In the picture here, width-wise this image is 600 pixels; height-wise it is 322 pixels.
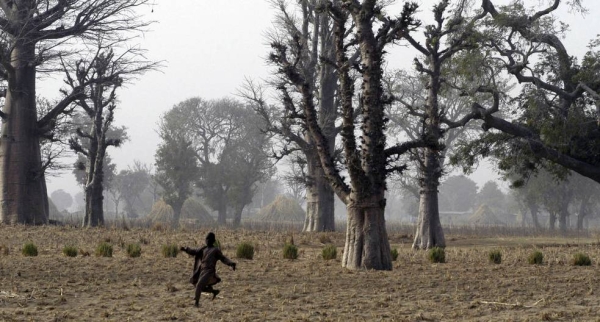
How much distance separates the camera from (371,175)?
13.0 m

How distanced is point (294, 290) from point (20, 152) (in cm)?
1703

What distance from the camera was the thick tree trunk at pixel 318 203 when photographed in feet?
94.8

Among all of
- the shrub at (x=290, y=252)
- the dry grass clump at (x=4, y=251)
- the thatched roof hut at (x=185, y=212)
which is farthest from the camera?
the thatched roof hut at (x=185, y=212)

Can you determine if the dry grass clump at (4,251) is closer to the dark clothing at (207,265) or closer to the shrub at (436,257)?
the dark clothing at (207,265)

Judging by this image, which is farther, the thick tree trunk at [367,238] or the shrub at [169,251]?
the shrub at [169,251]

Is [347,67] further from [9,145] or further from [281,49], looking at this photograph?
[9,145]

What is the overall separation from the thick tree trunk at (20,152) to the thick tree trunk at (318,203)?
35.1 feet

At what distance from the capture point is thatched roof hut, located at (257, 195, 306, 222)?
2205 inches

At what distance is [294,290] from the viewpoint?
10.2 metres

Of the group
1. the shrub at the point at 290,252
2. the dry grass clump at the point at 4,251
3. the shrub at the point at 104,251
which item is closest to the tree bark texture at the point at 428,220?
the shrub at the point at 290,252

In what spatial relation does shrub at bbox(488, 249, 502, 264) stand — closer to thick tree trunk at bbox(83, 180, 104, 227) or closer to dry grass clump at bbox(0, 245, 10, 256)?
dry grass clump at bbox(0, 245, 10, 256)

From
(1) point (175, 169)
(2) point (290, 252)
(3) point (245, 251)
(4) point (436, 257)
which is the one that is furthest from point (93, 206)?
(1) point (175, 169)

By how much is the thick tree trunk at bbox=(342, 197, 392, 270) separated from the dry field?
0.42m

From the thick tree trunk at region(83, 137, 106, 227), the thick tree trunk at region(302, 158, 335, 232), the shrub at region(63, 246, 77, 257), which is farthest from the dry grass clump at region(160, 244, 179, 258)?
the thick tree trunk at region(302, 158, 335, 232)
